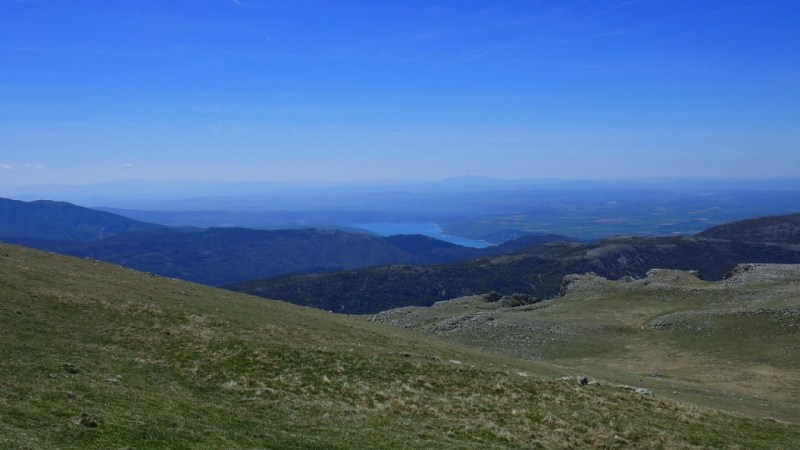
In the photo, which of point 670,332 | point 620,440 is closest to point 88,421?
point 620,440

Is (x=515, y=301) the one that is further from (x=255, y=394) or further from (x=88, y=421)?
(x=88, y=421)

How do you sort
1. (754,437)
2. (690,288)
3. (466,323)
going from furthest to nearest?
(690,288), (466,323), (754,437)

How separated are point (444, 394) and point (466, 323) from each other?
2171 inches

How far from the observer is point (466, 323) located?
274ft

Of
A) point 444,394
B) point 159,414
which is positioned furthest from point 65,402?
point 444,394

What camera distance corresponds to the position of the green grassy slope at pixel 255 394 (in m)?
19.7

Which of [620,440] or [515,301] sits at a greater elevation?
[620,440]

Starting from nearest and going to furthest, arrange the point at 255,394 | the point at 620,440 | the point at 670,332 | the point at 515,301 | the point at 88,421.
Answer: the point at 88,421 → the point at 620,440 → the point at 255,394 → the point at 670,332 → the point at 515,301

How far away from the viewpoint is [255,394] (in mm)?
25906

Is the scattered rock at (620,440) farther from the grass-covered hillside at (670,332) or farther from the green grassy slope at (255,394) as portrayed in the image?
the grass-covered hillside at (670,332)

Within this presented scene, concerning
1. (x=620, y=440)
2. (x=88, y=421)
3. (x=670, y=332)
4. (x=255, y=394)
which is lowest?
(x=670, y=332)

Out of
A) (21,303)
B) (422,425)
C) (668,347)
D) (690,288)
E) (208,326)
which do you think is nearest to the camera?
(422,425)

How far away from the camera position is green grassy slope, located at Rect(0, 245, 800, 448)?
777 inches

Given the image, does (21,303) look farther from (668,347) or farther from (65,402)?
(668,347)
